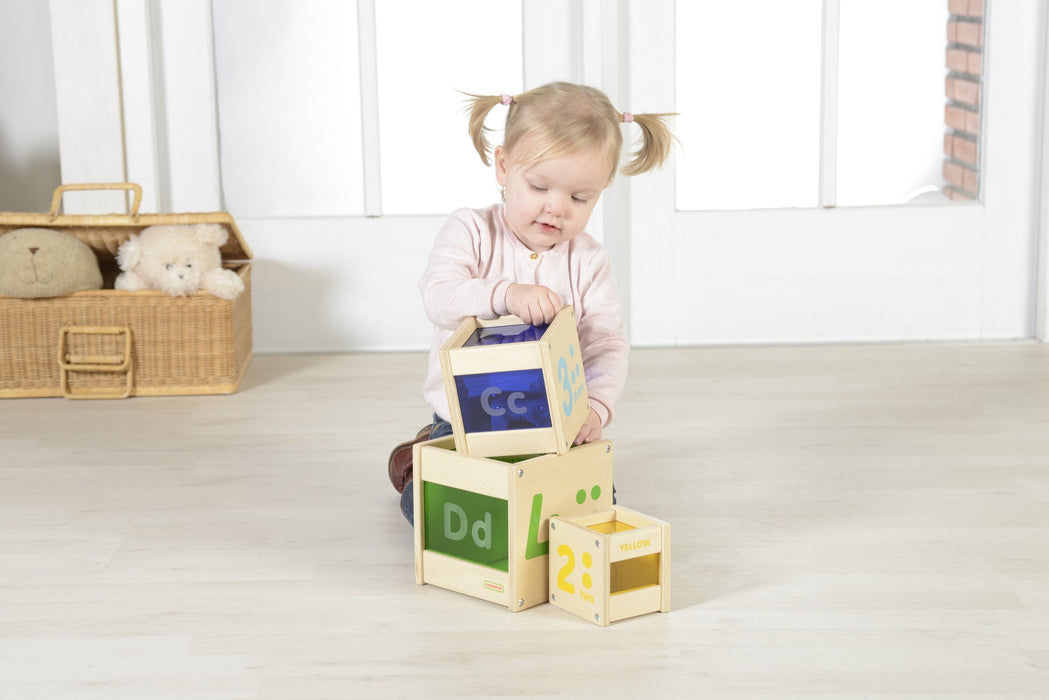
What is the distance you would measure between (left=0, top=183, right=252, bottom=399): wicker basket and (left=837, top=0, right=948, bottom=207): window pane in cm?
129

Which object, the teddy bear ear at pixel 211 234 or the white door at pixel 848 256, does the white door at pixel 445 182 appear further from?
the teddy bear ear at pixel 211 234

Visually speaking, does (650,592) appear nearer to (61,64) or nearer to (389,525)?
(389,525)

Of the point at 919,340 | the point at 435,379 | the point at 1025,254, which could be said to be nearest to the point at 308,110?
the point at 435,379

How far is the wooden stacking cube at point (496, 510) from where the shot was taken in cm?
121

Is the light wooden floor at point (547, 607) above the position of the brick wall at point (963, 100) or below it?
below

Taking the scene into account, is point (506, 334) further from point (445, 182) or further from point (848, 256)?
point (848, 256)

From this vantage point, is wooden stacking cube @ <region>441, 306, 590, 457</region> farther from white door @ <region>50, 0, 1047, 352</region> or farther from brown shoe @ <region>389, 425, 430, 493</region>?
white door @ <region>50, 0, 1047, 352</region>

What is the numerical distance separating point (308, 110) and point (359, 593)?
1459 millimetres

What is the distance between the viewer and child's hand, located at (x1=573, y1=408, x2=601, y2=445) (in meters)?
1.34

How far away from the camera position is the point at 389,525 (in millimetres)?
1480

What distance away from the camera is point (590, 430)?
1.36 metres

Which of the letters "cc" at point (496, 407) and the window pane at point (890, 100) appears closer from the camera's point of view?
the letters "cc" at point (496, 407)

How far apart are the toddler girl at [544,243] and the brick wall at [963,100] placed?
49.7 inches

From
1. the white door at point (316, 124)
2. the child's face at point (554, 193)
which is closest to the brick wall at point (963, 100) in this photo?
the white door at point (316, 124)
